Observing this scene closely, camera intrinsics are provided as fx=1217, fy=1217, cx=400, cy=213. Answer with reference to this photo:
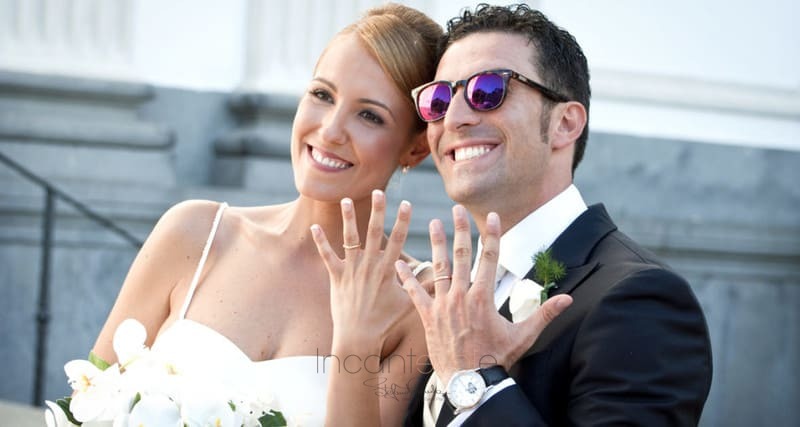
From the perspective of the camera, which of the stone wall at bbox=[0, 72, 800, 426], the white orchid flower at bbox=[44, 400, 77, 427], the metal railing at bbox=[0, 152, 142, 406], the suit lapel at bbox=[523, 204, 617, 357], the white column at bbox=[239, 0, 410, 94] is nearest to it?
the suit lapel at bbox=[523, 204, 617, 357]

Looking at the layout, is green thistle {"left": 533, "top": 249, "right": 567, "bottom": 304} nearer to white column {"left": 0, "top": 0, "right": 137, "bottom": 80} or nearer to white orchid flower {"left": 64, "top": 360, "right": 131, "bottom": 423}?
white orchid flower {"left": 64, "top": 360, "right": 131, "bottom": 423}

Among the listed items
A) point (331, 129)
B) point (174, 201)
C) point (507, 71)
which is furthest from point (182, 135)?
point (507, 71)

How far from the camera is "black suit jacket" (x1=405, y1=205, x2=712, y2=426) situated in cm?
283

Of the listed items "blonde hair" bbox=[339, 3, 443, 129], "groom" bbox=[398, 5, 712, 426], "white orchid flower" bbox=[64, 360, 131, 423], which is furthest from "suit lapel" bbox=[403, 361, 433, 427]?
"blonde hair" bbox=[339, 3, 443, 129]

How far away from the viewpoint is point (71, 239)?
270 inches

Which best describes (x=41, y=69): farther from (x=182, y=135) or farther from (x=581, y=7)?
(x=581, y=7)

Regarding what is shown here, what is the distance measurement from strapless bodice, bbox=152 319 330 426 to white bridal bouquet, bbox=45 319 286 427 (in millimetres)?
364

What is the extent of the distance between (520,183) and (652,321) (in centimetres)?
74

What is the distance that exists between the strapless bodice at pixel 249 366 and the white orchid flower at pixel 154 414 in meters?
0.58

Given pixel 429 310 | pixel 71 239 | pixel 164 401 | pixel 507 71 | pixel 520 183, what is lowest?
pixel 71 239

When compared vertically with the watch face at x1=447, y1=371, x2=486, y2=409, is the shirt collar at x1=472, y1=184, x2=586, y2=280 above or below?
above

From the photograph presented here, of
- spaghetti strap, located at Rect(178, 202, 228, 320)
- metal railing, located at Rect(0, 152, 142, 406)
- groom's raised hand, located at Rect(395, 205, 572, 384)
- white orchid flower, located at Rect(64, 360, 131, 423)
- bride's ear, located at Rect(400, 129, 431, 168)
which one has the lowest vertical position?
metal railing, located at Rect(0, 152, 142, 406)

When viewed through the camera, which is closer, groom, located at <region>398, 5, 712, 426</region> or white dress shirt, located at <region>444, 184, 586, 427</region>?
groom, located at <region>398, 5, 712, 426</region>

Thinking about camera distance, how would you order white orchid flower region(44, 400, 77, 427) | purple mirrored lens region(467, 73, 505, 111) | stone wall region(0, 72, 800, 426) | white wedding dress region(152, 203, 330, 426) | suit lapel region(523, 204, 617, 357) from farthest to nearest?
stone wall region(0, 72, 800, 426) < white wedding dress region(152, 203, 330, 426) < purple mirrored lens region(467, 73, 505, 111) < white orchid flower region(44, 400, 77, 427) < suit lapel region(523, 204, 617, 357)
